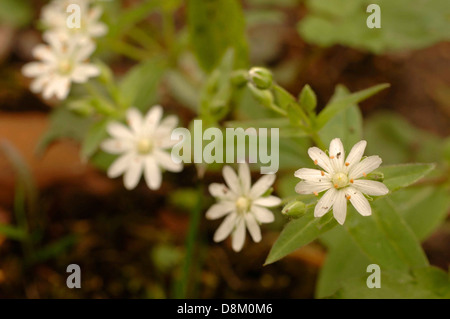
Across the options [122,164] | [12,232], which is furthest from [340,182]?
[12,232]

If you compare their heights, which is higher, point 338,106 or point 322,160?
point 338,106

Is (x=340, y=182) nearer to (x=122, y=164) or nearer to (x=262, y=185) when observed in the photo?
(x=262, y=185)

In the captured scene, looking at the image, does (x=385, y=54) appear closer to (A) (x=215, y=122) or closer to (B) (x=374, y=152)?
(B) (x=374, y=152)

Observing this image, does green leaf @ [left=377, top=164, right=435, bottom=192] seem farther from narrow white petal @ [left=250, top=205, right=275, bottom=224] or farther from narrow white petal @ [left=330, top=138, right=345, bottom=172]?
narrow white petal @ [left=250, top=205, right=275, bottom=224]

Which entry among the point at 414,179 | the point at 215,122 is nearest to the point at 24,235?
the point at 215,122

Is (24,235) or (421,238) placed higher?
(24,235)
